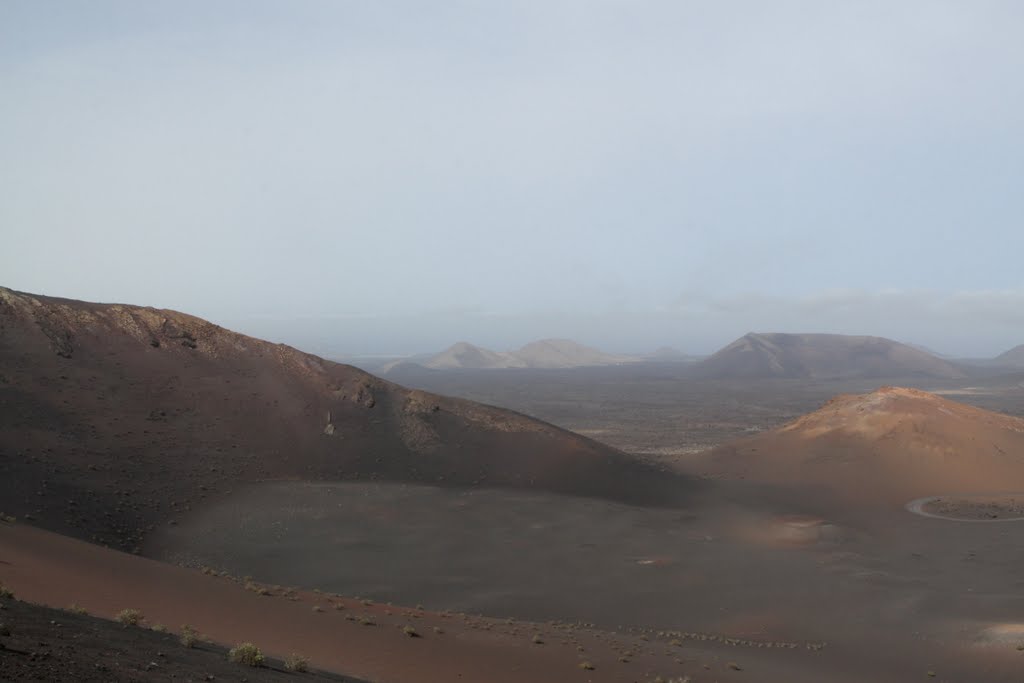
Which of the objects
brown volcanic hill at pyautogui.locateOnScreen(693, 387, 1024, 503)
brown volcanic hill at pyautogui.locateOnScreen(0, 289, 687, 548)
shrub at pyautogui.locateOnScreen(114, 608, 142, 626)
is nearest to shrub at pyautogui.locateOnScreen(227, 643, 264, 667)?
shrub at pyautogui.locateOnScreen(114, 608, 142, 626)

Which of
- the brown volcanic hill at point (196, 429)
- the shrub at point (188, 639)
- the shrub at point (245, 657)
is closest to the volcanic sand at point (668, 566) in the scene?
the brown volcanic hill at point (196, 429)

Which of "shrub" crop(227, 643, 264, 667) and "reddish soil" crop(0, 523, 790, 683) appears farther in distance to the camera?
"reddish soil" crop(0, 523, 790, 683)

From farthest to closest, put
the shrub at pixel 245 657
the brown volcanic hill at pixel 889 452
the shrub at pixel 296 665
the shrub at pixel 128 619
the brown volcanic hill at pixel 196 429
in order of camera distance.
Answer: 1. the brown volcanic hill at pixel 889 452
2. the brown volcanic hill at pixel 196 429
3. the shrub at pixel 128 619
4. the shrub at pixel 296 665
5. the shrub at pixel 245 657

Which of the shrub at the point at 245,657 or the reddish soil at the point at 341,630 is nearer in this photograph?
the shrub at the point at 245,657

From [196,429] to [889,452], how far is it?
43588 mm

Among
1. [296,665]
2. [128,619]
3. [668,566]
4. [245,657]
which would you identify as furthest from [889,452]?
[128,619]

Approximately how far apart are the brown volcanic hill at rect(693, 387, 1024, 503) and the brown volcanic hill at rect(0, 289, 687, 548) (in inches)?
378

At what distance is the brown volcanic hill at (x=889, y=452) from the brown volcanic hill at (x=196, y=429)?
378 inches

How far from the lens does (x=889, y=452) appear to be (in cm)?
4681

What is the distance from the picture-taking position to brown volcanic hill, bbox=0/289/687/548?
2673 centimetres

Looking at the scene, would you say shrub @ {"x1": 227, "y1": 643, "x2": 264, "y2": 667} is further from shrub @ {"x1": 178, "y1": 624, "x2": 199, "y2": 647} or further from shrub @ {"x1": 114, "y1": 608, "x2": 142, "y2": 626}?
shrub @ {"x1": 114, "y1": 608, "x2": 142, "y2": 626}

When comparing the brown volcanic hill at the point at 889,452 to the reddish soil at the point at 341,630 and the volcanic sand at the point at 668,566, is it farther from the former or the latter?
the reddish soil at the point at 341,630

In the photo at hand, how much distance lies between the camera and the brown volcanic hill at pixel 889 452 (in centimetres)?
4319

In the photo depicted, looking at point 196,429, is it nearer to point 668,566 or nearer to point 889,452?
point 668,566
